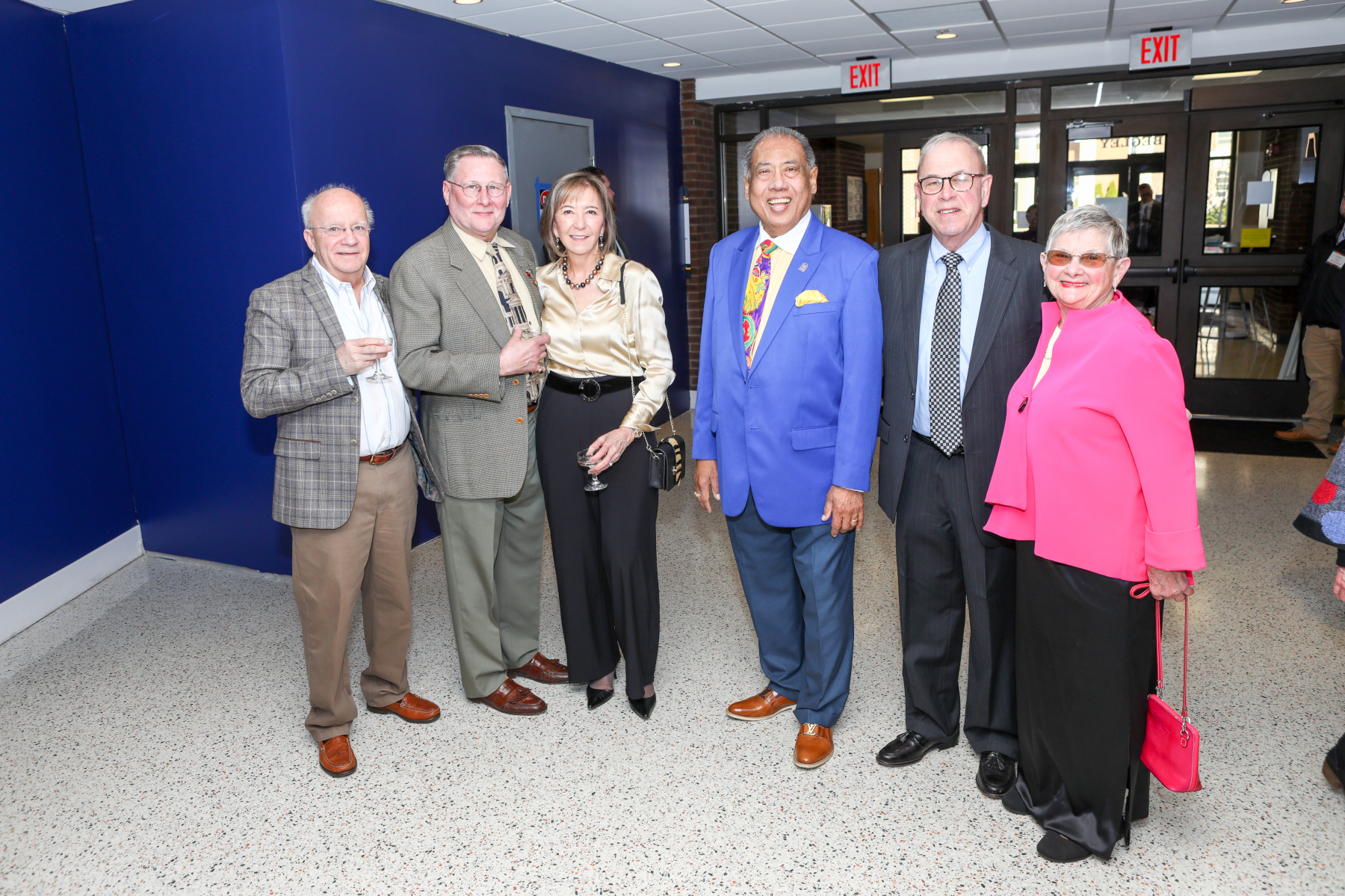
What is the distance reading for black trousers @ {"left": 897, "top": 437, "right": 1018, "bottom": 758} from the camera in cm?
250

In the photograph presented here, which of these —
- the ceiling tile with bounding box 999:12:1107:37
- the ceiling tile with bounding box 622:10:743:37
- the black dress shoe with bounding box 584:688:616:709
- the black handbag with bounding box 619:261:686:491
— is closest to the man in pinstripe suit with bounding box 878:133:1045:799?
the black handbag with bounding box 619:261:686:491

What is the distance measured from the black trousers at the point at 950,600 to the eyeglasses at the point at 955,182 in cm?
68

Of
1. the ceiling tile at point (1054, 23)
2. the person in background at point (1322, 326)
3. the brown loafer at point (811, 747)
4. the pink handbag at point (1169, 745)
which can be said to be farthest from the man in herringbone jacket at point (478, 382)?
the person in background at point (1322, 326)

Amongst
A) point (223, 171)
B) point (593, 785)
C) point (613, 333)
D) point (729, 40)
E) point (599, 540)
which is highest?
point (729, 40)

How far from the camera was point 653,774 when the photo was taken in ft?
9.23

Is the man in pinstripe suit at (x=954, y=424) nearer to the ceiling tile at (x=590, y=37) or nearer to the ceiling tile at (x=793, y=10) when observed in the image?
the ceiling tile at (x=793, y=10)

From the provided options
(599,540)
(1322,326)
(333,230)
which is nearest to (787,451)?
(599,540)

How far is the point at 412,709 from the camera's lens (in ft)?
10.4

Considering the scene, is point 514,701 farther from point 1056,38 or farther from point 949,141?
point 1056,38

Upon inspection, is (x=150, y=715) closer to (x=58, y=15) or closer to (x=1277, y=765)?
(x=58, y=15)

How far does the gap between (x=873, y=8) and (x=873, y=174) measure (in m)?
11.1

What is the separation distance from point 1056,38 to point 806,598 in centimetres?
566

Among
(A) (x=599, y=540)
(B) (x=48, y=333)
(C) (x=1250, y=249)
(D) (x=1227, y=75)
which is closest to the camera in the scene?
→ (A) (x=599, y=540)

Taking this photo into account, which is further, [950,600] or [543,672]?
[543,672]
